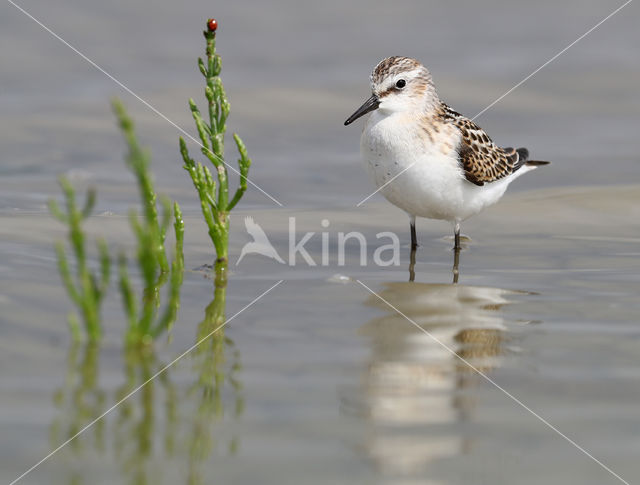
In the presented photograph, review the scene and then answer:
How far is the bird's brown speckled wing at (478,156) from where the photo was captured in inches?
318

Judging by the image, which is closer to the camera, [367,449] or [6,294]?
[367,449]

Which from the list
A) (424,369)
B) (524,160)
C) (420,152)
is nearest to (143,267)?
(424,369)

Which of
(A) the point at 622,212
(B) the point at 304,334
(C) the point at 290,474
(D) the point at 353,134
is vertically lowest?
(C) the point at 290,474

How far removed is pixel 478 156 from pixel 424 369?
3.66 meters

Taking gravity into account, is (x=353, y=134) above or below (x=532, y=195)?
above

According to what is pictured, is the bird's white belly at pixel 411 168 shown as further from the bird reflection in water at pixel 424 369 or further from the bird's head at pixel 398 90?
the bird reflection in water at pixel 424 369

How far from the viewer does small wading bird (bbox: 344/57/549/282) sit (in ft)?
25.3

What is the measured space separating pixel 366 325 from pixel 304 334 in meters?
0.46

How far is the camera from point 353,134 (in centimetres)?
1157

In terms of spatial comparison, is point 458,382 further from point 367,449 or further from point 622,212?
point 622,212

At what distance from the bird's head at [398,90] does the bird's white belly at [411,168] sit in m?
0.12

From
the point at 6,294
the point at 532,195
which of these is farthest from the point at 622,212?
the point at 6,294

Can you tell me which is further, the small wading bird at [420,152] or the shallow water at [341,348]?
the small wading bird at [420,152]

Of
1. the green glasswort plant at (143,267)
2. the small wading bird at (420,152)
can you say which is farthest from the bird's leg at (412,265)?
the green glasswort plant at (143,267)
